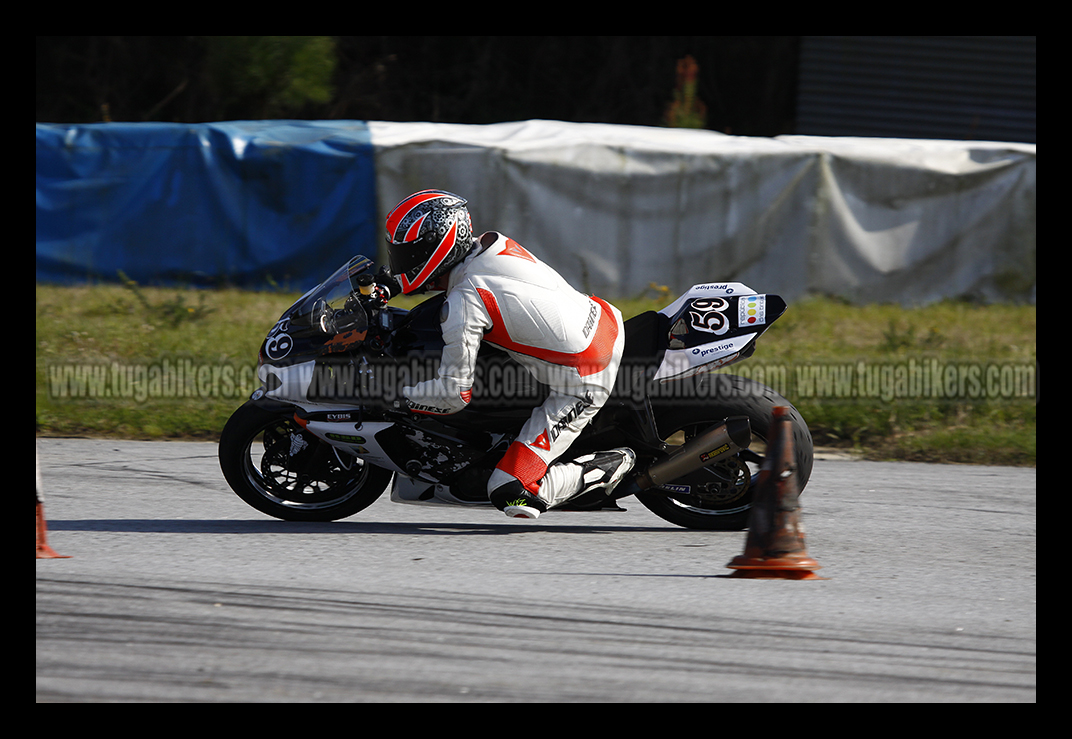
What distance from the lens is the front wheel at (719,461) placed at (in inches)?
216

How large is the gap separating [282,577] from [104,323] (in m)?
6.76

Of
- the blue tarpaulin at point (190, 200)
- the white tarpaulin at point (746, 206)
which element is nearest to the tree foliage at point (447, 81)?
the blue tarpaulin at point (190, 200)

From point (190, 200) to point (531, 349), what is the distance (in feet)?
28.0

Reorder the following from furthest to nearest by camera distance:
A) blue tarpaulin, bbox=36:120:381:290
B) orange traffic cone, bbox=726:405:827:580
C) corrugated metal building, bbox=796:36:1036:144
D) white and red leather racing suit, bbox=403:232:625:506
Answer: corrugated metal building, bbox=796:36:1036:144, blue tarpaulin, bbox=36:120:381:290, white and red leather racing suit, bbox=403:232:625:506, orange traffic cone, bbox=726:405:827:580

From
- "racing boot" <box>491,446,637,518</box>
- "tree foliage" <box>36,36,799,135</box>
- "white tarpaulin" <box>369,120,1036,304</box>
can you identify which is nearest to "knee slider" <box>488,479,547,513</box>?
"racing boot" <box>491,446,637,518</box>

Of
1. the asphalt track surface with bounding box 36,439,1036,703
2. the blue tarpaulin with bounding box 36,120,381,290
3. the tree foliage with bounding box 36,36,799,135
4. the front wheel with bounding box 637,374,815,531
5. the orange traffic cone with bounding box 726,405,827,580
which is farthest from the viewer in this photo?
the tree foliage with bounding box 36,36,799,135

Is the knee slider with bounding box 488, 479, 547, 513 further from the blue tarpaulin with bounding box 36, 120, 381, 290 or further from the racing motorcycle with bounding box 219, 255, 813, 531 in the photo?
the blue tarpaulin with bounding box 36, 120, 381, 290

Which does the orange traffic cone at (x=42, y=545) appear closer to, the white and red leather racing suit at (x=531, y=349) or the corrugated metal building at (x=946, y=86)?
the white and red leather racing suit at (x=531, y=349)

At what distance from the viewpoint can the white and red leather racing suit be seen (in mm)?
5102

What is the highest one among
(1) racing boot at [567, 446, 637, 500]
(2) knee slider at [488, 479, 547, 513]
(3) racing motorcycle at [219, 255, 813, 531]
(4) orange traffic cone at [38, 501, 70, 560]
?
(3) racing motorcycle at [219, 255, 813, 531]

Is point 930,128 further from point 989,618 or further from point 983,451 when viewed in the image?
point 989,618

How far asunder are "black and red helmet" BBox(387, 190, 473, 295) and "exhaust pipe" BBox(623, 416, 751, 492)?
1.43 metres

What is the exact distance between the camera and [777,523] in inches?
189

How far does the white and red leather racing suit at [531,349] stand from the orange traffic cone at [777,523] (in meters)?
0.89
